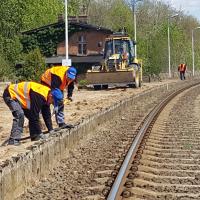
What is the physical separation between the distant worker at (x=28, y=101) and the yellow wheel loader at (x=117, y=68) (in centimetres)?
2078

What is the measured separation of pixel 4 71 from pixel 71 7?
36.2m

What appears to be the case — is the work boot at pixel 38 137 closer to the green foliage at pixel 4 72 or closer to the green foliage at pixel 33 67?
the green foliage at pixel 33 67

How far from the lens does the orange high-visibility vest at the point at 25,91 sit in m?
9.60

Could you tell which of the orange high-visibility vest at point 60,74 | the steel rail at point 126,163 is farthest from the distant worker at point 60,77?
the steel rail at point 126,163

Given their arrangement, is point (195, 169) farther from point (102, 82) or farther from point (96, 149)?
point (102, 82)

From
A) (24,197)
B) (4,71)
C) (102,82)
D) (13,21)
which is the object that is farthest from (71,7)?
(24,197)

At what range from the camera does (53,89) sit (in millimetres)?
10188

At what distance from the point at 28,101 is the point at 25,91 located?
0.20 metres

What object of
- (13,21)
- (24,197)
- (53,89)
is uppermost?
(13,21)

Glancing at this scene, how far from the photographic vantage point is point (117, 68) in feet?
104

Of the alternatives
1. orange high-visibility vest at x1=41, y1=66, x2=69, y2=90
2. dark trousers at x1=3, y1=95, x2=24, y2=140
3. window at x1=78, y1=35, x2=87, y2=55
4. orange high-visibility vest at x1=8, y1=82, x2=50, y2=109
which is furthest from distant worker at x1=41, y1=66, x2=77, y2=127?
window at x1=78, y1=35, x2=87, y2=55

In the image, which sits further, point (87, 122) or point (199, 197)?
point (87, 122)

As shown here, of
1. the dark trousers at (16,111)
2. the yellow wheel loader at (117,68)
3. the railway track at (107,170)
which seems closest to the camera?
the railway track at (107,170)

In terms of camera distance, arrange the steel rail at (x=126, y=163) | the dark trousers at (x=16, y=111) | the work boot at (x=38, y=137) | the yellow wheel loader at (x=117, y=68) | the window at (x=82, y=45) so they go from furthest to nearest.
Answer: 1. the window at (x=82, y=45)
2. the yellow wheel loader at (x=117, y=68)
3. the work boot at (x=38, y=137)
4. the dark trousers at (x=16, y=111)
5. the steel rail at (x=126, y=163)
